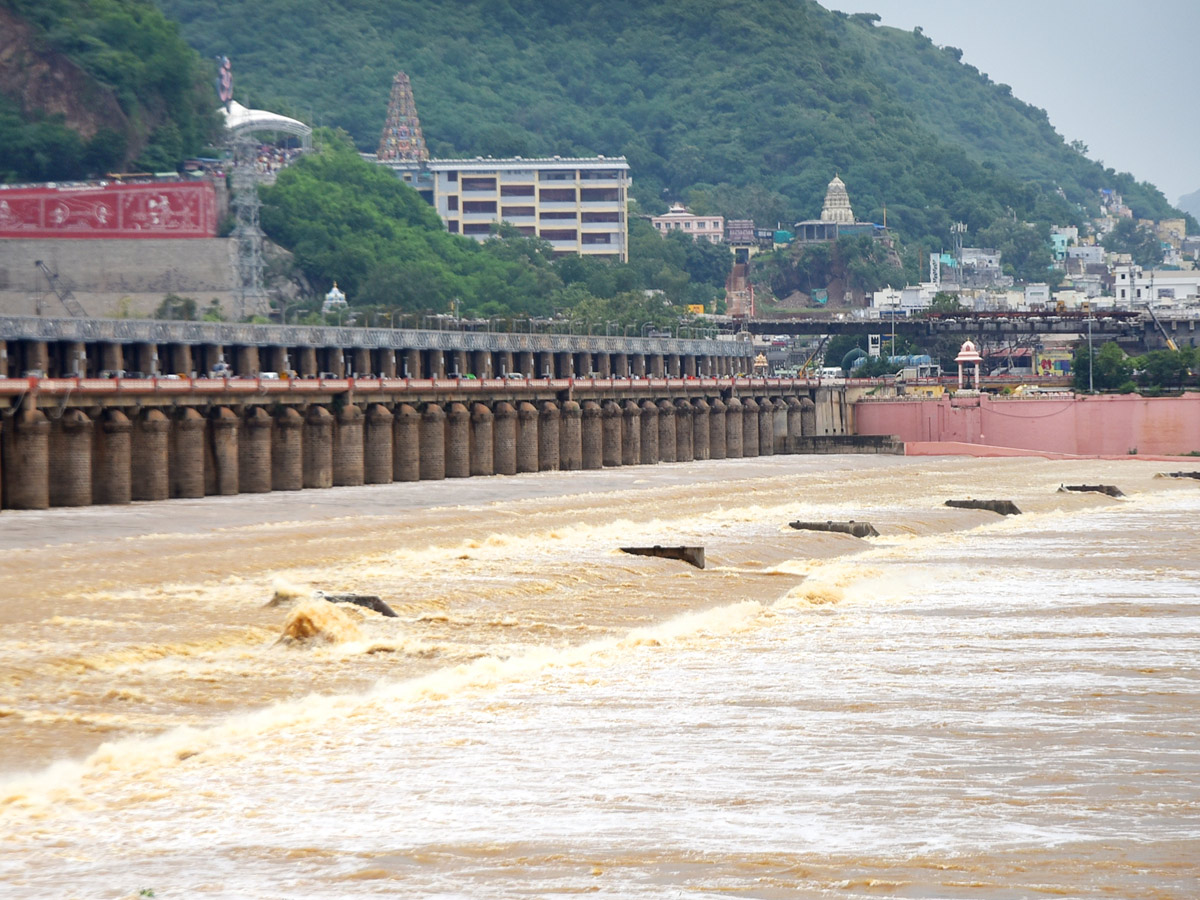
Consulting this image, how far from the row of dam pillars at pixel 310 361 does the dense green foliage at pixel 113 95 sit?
212 feet

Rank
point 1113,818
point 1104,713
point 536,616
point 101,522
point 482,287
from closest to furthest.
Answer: point 1113,818
point 1104,713
point 536,616
point 101,522
point 482,287

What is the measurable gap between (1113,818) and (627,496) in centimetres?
5075

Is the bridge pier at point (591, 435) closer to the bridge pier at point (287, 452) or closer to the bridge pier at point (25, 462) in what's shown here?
the bridge pier at point (287, 452)

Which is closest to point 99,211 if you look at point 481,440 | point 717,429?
point 717,429

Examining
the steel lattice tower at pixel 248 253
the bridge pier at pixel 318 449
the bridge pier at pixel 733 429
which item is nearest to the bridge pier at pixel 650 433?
the bridge pier at pixel 733 429

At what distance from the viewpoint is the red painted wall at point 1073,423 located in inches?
4636

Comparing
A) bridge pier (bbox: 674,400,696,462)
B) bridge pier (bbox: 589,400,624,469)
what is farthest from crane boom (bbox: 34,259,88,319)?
bridge pier (bbox: 589,400,624,469)

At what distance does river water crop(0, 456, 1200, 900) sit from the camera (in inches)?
625

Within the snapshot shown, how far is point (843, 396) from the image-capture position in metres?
130

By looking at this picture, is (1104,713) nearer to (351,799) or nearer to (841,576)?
(351,799)

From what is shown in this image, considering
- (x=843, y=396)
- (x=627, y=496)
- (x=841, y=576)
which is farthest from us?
(x=843, y=396)

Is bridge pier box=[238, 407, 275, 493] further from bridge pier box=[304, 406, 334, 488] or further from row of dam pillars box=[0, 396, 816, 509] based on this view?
bridge pier box=[304, 406, 334, 488]

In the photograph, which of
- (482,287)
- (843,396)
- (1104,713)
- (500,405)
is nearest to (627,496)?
(500,405)

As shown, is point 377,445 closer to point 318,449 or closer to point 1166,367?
point 318,449
